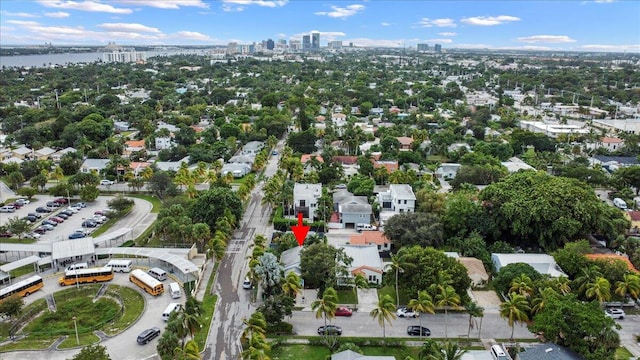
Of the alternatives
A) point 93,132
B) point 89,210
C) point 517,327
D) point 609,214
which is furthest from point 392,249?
point 93,132

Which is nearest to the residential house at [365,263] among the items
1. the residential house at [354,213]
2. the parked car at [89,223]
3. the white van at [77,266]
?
the residential house at [354,213]

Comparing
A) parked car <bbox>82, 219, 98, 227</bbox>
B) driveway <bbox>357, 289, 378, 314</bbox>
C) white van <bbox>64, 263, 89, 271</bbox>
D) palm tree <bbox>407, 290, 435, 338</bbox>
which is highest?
palm tree <bbox>407, 290, 435, 338</bbox>

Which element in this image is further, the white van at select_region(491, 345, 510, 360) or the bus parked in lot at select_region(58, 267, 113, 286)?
the bus parked in lot at select_region(58, 267, 113, 286)

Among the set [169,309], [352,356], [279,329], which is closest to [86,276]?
[169,309]

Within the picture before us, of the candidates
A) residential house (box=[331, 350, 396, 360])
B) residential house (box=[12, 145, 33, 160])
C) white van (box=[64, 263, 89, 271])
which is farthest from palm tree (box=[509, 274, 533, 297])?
residential house (box=[12, 145, 33, 160])

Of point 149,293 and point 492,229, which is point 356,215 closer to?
point 492,229

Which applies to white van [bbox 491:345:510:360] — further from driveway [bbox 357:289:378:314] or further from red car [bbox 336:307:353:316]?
red car [bbox 336:307:353:316]
